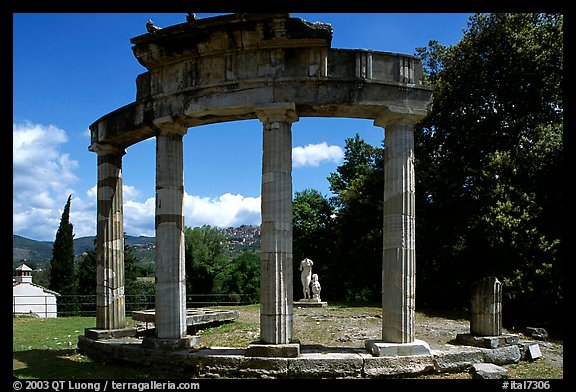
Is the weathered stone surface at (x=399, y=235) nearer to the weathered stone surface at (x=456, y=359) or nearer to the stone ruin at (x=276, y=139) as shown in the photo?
the stone ruin at (x=276, y=139)

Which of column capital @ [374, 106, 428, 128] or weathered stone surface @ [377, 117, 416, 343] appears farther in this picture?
column capital @ [374, 106, 428, 128]

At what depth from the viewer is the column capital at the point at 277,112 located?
1158 cm

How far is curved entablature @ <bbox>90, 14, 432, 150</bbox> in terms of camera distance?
11523 mm

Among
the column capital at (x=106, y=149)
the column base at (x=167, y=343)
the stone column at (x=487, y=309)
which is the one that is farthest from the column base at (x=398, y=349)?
the column capital at (x=106, y=149)

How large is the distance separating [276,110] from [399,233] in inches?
179

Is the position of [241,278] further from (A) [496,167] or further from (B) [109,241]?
(B) [109,241]

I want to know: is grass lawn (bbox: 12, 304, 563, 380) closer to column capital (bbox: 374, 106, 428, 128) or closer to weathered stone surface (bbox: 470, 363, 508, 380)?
weathered stone surface (bbox: 470, 363, 508, 380)

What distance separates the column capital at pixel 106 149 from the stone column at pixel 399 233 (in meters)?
8.83

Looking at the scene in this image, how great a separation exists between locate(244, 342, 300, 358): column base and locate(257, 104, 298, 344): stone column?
0.66ft

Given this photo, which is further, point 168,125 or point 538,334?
point 538,334

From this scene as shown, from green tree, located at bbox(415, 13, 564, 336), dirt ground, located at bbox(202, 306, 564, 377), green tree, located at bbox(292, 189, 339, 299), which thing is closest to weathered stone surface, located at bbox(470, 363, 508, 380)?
dirt ground, located at bbox(202, 306, 564, 377)

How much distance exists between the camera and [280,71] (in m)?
11.8

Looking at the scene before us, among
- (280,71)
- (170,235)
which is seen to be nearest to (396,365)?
(170,235)

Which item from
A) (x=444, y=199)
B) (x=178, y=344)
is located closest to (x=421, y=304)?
(x=444, y=199)
